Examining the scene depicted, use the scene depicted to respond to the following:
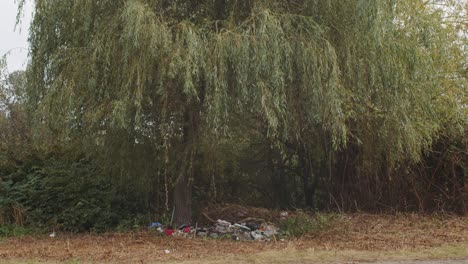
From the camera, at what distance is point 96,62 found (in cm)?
1000

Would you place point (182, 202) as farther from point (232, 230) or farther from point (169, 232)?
point (232, 230)

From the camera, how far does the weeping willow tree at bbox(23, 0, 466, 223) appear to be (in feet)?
31.2

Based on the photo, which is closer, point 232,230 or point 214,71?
point 214,71

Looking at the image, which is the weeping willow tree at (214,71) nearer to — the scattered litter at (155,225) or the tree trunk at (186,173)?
the tree trunk at (186,173)

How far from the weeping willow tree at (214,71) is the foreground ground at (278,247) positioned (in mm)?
1776

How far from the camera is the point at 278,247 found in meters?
10.2

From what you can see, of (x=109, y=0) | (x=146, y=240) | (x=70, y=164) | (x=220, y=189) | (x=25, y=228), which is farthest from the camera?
(x=220, y=189)

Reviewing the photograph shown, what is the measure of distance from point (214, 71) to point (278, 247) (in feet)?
11.7

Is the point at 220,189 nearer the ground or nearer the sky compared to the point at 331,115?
nearer the ground

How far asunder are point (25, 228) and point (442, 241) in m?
9.82

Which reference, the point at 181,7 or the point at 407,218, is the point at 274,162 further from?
the point at 181,7

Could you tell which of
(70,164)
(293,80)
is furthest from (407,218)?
(70,164)

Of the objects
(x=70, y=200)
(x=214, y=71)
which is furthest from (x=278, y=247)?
(x=70, y=200)

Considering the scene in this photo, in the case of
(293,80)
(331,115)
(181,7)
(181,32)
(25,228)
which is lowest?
(25,228)
